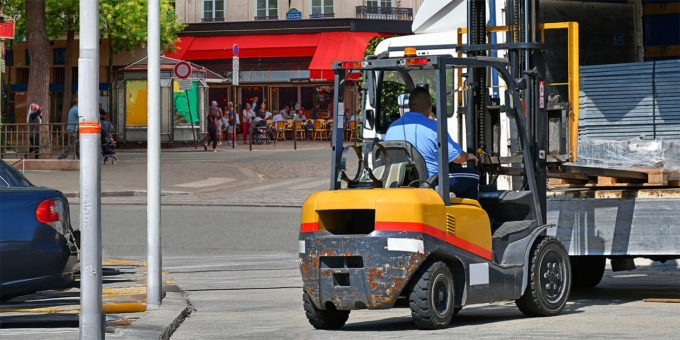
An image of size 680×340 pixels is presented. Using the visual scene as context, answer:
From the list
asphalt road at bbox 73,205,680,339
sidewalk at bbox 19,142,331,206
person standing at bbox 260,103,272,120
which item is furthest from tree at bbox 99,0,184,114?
asphalt road at bbox 73,205,680,339

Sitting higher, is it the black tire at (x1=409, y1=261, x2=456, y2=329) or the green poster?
the green poster

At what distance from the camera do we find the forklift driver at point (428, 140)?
9586 millimetres

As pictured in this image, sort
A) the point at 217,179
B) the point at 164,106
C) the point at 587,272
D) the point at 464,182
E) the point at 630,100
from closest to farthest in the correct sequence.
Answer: the point at 464,182
the point at 630,100
the point at 587,272
the point at 217,179
the point at 164,106

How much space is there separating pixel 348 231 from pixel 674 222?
9.38 ft

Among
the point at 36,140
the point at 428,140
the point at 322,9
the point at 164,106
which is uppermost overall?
the point at 322,9

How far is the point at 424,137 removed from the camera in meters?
9.58

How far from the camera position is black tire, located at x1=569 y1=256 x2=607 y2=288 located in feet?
41.5

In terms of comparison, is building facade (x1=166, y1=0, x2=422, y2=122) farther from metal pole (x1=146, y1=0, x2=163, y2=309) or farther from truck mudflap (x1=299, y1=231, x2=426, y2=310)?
truck mudflap (x1=299, y1=231, x2=426, y2=310)

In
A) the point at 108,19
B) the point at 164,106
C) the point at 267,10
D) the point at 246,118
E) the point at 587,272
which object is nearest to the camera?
the point at 587,272

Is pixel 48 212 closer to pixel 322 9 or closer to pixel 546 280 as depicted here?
pixel 546 280

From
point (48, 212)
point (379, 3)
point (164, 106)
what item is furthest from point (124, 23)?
point (48, 212)

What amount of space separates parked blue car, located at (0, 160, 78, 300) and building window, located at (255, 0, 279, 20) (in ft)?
158

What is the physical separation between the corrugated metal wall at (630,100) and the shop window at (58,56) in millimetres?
47713

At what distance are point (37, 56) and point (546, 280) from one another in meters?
29.1
